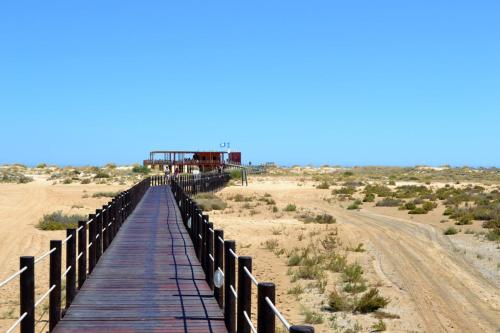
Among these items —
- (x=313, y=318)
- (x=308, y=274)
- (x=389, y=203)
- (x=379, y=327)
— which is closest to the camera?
(x=379, y=327)

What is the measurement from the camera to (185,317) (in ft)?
26.1

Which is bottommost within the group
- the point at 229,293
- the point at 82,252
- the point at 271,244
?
the point at 271,244

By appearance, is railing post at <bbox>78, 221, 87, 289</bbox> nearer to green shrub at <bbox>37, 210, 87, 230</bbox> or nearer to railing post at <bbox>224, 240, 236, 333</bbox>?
railing post at <bbox>224, 240, 236, 333</bbox>

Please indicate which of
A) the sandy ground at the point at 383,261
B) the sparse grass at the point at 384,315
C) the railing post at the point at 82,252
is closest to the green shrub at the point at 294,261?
the sandy ground at the point at 383,261

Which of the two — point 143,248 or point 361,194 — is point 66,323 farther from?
point 361,194

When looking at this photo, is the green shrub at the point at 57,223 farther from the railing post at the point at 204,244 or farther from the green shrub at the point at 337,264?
the railing post at the point at 204,244

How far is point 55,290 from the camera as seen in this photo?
7.87 meters

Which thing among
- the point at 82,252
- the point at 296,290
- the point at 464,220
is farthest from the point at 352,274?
the point at 464,220

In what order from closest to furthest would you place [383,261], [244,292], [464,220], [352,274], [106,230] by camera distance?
1. [244,292]
2. [106,230]
3. [352,274]
4. [383,261]
5. [464,220]

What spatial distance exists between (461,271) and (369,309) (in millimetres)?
5441

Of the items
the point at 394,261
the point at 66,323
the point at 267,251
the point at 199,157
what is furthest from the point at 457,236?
the point at 199,157

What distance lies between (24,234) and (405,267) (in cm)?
1286

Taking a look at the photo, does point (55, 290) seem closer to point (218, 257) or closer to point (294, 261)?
point (218, 257)

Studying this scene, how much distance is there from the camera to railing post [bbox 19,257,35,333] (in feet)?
21.4
